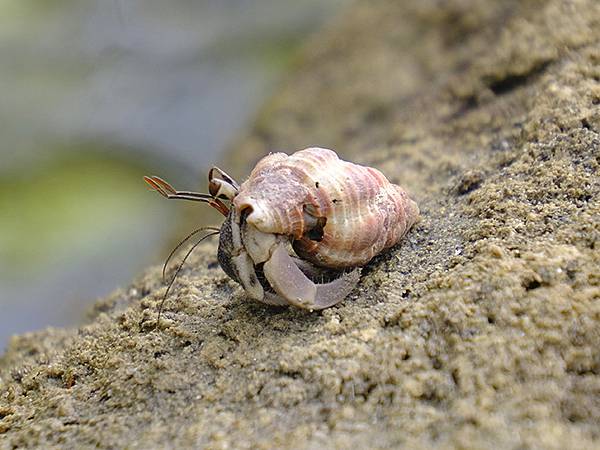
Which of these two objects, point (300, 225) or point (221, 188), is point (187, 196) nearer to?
point (221, 188)

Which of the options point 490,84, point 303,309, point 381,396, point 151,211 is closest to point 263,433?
point 381,396

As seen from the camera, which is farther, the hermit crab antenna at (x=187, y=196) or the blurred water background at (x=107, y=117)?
the blurred water background at (x=107, y=117)

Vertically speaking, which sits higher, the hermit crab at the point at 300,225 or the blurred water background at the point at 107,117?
the hermit crab at the point at 300,225

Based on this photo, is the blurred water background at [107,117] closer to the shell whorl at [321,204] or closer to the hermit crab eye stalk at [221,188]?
the hermit crab eye stalk at [221,188]

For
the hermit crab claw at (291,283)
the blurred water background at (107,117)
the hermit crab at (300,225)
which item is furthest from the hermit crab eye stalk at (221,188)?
the blurred water background at (107,117)

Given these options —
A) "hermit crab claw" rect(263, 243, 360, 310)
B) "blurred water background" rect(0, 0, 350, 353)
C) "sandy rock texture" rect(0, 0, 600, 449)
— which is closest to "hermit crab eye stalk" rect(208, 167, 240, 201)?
"hermit crab claw" rect(263, 243, 360, 310)

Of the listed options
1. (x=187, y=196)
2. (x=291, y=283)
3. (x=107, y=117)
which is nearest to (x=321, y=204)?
(x=291, y=283)

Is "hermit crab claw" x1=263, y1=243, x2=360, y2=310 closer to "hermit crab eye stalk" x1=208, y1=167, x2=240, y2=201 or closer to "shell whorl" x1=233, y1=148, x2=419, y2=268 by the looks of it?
"shell whorl" x1=233, y1=148, x2=419, y2=268
